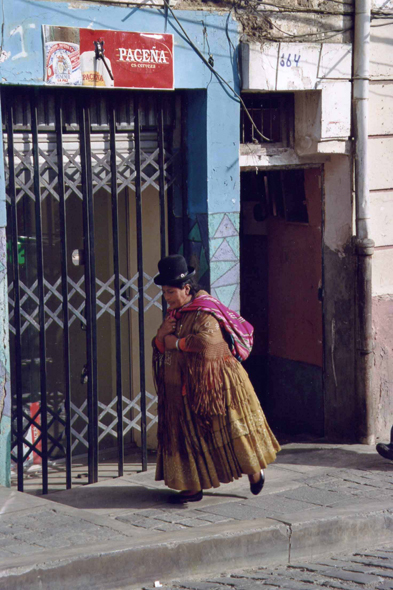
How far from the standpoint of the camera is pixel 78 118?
21.5 ft

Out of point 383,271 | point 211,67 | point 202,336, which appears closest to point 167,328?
point 202,336

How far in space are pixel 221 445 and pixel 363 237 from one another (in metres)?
2.65

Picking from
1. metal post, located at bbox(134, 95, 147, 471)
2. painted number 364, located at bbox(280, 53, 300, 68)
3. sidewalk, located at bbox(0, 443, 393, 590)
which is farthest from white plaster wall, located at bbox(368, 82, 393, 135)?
sidewalk, located at bbox(0, 443, 393, 590)

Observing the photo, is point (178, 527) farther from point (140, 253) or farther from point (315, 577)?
point (140, 253)

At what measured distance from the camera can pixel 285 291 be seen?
340 inches

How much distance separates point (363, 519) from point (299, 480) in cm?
104

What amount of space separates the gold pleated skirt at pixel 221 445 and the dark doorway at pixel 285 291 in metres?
2.38

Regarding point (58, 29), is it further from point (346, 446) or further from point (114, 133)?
point (346, 446)

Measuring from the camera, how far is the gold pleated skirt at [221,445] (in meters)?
5.82

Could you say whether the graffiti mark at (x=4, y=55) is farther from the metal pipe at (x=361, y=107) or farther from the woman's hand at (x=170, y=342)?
the metal pipe at (x=361, y=107)

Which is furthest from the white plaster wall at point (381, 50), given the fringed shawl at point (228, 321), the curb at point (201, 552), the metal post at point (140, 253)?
the curb at point (201, 552)

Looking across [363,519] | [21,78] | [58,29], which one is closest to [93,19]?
[58,29]

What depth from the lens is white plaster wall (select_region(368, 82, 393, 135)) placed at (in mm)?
7797

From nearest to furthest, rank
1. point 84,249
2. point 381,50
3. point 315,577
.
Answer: point 315,577 → point 84,249 → point 381,50
